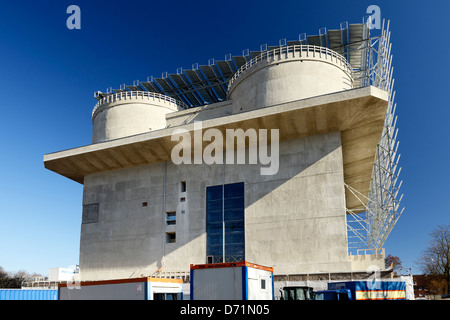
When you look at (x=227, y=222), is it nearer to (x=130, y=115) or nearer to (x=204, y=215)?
(x=204, y=215)

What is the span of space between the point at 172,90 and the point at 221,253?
23.3 m

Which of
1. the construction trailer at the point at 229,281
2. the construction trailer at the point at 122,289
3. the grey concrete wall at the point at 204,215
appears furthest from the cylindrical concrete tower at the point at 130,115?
the construction trailer at the point at 229,281

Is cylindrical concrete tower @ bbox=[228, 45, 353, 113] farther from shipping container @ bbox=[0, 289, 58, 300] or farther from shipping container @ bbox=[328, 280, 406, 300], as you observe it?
shipping container @ bbox=[0, 289, 58, 300]

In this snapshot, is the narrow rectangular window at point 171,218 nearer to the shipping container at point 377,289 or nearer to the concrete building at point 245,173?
the concrete building at point 245,173

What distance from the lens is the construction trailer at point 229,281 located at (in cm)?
1611

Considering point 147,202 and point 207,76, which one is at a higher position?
point 207,76

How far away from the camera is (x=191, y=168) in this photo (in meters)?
34.5

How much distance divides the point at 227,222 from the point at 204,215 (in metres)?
2.08

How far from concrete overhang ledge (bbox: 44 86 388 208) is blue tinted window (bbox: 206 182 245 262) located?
207 inches

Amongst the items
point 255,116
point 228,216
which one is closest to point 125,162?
point 228,216

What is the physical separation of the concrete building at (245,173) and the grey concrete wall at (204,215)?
81mm
